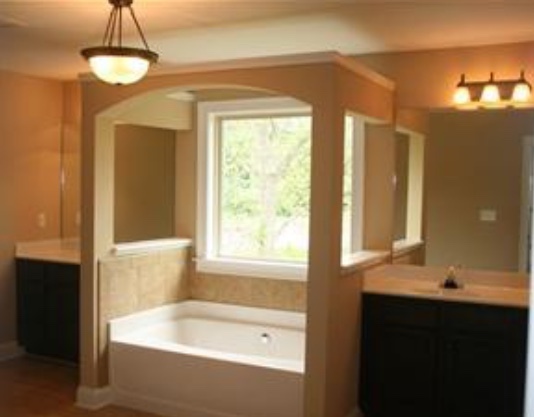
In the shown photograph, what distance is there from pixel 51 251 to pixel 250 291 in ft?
6.25

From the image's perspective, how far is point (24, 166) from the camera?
555 centimetres

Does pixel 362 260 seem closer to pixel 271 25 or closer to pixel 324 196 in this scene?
pixel 324 196

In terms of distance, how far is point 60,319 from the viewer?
5230 mm

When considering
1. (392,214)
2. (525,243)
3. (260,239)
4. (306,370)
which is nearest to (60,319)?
(260,239)

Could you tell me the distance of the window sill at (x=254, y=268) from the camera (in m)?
4.93

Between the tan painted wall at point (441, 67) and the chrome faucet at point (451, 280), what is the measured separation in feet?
3.75

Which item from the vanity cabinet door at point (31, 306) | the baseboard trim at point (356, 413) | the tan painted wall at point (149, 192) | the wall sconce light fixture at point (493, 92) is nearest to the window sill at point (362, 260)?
the baseboard trim at point (356, 413)

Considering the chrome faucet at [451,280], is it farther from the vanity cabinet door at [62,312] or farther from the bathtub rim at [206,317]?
the vanity cabinet door at [62,312]

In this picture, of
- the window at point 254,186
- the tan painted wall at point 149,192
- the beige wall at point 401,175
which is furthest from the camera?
the tan painted wall at point 149,192

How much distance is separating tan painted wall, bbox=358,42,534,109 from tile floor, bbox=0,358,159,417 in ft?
9.56

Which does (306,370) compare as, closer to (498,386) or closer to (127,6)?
(498,386)

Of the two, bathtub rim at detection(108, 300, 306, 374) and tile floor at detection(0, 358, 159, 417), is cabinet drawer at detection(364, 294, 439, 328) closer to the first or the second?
bathtub rim at detection(108, 300, 306, 374)

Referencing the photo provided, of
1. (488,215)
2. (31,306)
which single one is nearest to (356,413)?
(488,215)

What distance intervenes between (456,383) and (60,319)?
3255 mm
